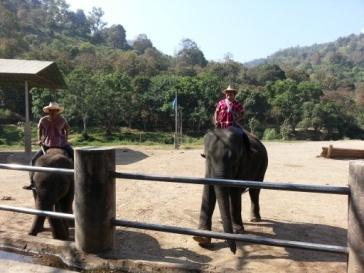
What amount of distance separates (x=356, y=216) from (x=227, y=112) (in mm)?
3373

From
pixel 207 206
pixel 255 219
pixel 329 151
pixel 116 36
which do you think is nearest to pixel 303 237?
pixel 255 219

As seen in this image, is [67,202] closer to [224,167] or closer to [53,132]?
[53,132]

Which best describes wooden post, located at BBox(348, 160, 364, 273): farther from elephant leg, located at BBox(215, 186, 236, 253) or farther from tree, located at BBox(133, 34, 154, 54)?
tree, located at BBox(133, 34, 154, 54)

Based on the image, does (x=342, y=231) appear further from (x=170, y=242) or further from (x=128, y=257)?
(x=128, y=257)

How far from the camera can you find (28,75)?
15.4m

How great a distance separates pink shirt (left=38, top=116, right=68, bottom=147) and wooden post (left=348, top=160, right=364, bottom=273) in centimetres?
408

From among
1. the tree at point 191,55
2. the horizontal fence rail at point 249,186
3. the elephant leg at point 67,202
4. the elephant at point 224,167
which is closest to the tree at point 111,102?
the elephant leg at point 67,202

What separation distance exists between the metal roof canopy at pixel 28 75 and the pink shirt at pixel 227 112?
10.4 meters

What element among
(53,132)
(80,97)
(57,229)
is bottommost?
(57,229)

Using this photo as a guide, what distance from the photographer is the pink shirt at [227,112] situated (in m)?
6.42

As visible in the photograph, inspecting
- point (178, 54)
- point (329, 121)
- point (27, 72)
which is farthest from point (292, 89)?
point (178, 54)

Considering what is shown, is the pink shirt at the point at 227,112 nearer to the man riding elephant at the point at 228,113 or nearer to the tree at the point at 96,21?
the man riding elephant at the point at 228,113

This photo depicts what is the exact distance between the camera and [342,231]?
21.1 feet

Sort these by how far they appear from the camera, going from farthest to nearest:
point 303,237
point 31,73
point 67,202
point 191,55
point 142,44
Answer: point 142,44 < point 191,55 < point 31,73 < point 303,237 < point 67,202
